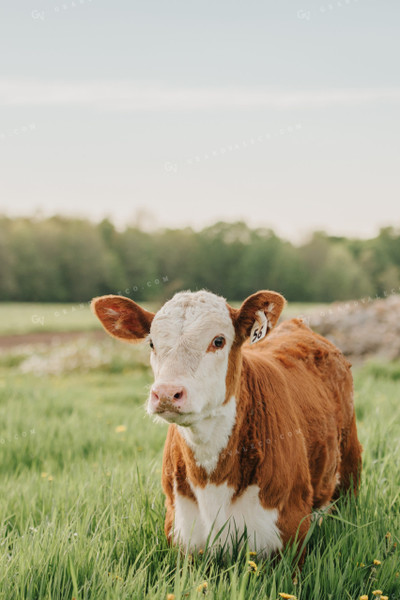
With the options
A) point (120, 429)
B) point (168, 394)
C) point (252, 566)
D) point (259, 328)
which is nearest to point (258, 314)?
point (259, 328)

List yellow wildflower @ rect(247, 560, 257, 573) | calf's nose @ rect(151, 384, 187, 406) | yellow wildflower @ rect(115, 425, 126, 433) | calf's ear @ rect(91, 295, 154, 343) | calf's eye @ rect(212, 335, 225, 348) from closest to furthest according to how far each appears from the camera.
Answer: calf's nose @ rect(151, 384, 187, 406), yellow wildflower @ rect(247, 560, 257, 573), calf's eye @ rect(212, 335, 225, 348), calf's ear @ rect(91, 295, 154, 343), yellow wildflower @ rect(115, 425, 126, 433)

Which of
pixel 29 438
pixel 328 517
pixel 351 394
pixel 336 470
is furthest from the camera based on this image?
pixel 29 438

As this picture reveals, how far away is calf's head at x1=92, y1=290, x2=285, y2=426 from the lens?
8.67 ft

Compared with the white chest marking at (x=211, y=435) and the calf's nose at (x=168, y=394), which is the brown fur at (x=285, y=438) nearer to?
the white chest marking at (x=211, y=435)

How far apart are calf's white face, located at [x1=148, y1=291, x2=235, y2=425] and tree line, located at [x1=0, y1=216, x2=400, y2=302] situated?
1754 cm

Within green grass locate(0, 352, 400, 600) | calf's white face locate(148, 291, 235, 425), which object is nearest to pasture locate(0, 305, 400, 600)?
green grass locate(0, 352, 400, 600)

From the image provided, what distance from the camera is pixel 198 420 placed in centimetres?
282

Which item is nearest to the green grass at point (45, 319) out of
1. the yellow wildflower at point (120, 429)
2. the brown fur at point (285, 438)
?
the yellow wildflower at point (120, 429)

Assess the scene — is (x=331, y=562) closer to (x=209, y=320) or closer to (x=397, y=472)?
(x=209, y=320)

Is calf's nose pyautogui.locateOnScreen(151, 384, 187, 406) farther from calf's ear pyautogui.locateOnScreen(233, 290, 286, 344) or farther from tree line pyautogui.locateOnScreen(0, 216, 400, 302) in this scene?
tree line pyautogui.locateOnScreen(0, 216, 400, 302)

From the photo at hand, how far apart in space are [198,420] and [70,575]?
0.94 m

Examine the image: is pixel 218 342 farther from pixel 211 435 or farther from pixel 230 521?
pixel 230 521

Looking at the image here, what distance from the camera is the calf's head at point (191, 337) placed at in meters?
2.64

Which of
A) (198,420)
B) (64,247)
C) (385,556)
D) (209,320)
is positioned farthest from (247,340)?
(64,247)
